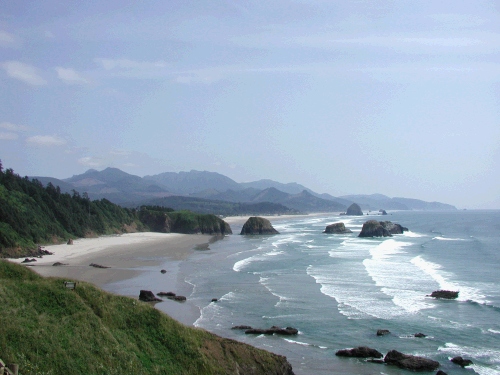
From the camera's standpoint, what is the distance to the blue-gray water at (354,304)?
22.9m

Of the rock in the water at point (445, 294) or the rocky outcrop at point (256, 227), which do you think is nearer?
the rock in the water at point (445, 294)

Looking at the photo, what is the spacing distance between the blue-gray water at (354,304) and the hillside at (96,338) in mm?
5252

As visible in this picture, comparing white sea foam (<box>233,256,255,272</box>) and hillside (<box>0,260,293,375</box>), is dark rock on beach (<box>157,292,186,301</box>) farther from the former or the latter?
hillside (<box>0,260,293,375</box>)

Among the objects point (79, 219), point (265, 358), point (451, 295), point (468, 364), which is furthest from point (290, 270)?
point (79, 219)

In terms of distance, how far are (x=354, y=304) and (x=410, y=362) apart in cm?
1138

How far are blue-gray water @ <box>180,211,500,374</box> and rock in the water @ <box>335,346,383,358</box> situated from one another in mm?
600

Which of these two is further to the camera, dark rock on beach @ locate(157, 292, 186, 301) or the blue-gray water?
dark rock on beach @ locate(157, 292, 186, 301)

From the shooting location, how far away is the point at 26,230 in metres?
58.3

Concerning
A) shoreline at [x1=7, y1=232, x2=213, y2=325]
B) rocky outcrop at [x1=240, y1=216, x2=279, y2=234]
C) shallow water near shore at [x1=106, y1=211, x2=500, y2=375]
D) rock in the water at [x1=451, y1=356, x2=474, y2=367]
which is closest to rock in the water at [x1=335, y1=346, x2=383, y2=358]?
shallow water near shore at [x1=106, y1=211, x2=500, y2=375]

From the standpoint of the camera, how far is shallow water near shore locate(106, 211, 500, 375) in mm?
23000

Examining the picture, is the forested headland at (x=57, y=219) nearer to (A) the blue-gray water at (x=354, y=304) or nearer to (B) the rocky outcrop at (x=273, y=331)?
(A) the blue-gray water at (x=354, y=304)

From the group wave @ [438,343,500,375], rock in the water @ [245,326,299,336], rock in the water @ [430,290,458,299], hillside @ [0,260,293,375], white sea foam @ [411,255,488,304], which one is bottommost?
wave @ [438,343,500,375]

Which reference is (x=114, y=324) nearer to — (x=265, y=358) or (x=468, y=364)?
(x=265, y=358)

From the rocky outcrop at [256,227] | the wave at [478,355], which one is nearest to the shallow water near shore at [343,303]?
the wave at [478,355]
